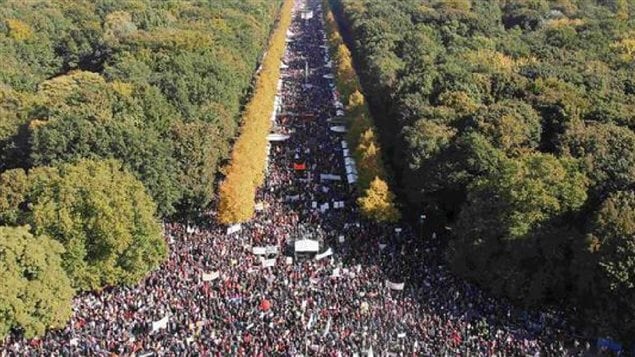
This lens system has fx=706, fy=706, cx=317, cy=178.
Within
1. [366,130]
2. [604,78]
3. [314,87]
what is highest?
[604,78]

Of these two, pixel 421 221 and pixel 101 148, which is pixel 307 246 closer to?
pixel 421 221

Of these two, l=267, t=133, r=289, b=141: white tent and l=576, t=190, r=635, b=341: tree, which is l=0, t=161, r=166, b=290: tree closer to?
l=576, t=190, r=635, b=341: tree

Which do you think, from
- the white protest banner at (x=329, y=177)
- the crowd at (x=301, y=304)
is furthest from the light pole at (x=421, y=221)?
the white protest banner at (x=329, y=177)

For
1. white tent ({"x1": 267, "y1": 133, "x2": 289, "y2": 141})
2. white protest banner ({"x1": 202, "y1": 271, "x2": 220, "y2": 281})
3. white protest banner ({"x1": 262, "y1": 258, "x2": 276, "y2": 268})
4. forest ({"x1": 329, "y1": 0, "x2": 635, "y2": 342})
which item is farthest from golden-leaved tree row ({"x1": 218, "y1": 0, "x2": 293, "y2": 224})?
forest ({"x1": 329, "y1": 0, "x2": 635, "y2": 342})

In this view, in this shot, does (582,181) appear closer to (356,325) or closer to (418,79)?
(356,325)

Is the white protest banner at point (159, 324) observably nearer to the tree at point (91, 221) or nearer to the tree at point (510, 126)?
the tree at point (91, 221)

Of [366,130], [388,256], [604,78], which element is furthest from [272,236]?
[604,78]

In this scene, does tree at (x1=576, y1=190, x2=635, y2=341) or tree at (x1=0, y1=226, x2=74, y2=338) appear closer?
tree at (x1=576, y1=190, x2=635, y2=341)
